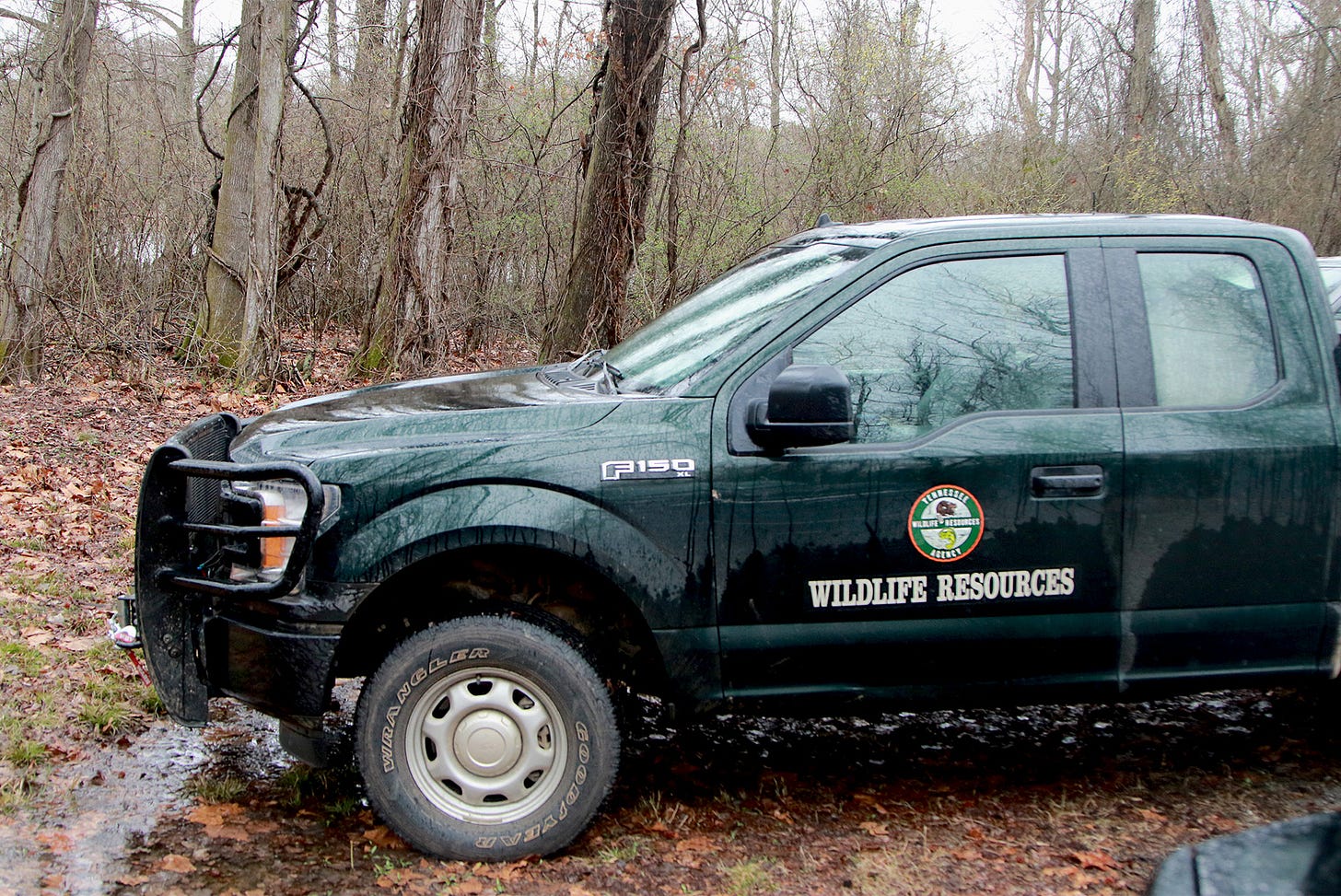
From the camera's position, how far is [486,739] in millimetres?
3502

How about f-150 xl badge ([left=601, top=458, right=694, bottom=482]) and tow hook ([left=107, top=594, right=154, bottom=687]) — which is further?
tow hook ([left=107, top=594, right=154, bottom=687])

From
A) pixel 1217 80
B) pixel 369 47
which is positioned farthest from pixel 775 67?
pixel 1217 80

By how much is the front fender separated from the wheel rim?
0.41m

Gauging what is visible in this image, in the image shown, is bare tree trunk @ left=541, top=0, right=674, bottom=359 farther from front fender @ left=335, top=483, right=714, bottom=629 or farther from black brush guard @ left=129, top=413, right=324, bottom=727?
front fender @ left=335, top=483, right=714, bottom=629

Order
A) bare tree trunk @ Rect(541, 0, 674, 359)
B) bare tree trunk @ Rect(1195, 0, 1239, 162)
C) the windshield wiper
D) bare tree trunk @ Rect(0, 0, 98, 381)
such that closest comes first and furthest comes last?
the windshield wiper, bare tree trunk @ Rect(541, 0, 674, 359), bare tree trunk @ Rect(0, 0, 98, 381), bare tree trunk @ Rect(1195, 0, 1239, 162)

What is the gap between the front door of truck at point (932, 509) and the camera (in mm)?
3514

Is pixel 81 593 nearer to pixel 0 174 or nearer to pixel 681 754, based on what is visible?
pixel 681 754

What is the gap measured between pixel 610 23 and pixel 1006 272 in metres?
7.16

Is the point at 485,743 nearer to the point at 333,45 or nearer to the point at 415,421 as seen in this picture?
the point at 415,421

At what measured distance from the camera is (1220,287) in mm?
3814

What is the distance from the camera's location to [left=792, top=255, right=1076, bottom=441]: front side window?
364 centimetres

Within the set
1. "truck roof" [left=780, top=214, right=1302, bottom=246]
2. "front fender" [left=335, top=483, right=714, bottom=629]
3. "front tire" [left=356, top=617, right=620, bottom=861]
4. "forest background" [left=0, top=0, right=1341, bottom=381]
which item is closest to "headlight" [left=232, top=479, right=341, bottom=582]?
"front fender" [left=335, top=483, right=714, bottom=629]

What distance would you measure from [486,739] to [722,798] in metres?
1.03

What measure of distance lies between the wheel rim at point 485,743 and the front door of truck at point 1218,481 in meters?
1.85
